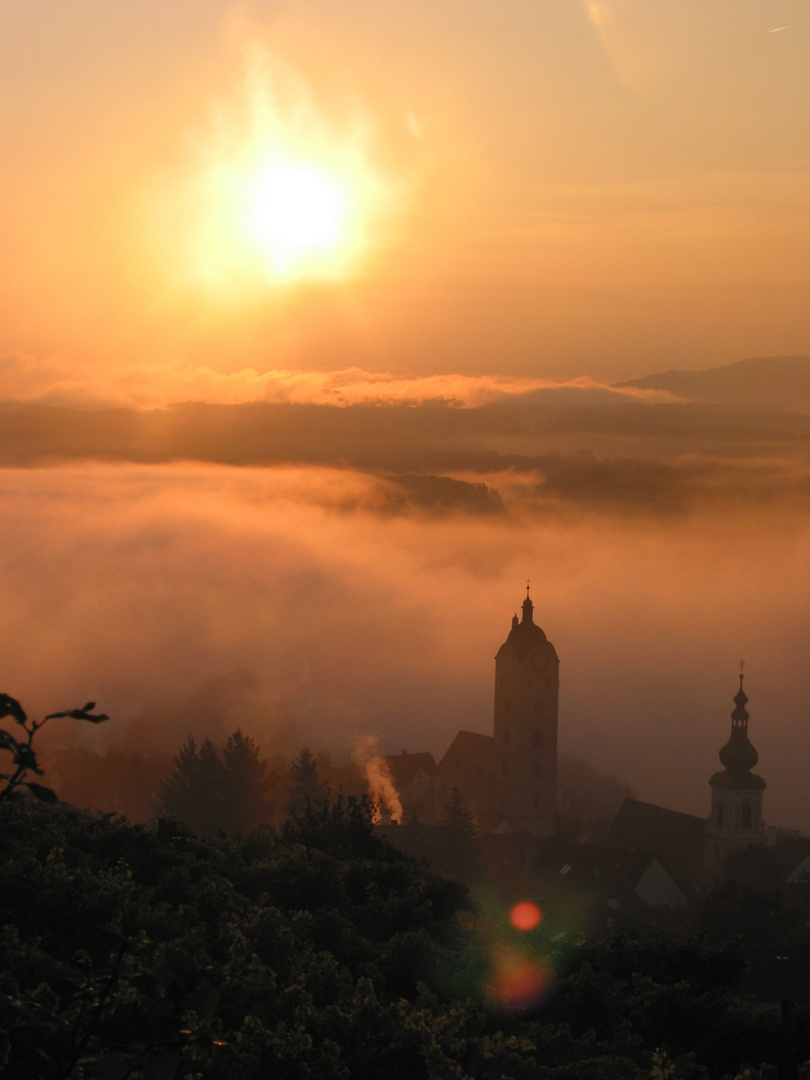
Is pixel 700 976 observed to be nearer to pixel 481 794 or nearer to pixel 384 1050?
pixel 384 1050

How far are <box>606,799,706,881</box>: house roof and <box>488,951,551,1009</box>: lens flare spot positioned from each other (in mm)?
71165

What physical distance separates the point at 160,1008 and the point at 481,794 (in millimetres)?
103378

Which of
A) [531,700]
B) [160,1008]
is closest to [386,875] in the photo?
[160,1008]

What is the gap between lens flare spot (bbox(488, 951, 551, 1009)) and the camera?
71.4 ft

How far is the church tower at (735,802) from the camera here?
90.0 meters

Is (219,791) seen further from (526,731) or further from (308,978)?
(308,978)

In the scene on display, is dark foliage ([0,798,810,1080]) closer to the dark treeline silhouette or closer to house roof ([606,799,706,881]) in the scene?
the dark treeline silhouette

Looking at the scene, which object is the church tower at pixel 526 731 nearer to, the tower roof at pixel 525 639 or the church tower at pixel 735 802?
the tower roof at pixel 525 639

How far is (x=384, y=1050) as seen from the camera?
16.5 meters

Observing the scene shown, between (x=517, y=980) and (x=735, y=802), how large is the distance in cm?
7208

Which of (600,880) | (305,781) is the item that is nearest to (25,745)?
(600,880)

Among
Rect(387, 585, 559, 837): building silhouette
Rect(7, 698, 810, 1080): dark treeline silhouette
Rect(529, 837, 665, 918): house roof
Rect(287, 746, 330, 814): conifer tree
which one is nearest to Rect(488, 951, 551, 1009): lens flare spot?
Rect(7, 698, 810, 1080): dark treeline silhouette

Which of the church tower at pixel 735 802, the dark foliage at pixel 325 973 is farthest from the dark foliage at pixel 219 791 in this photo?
the dark foliage at pixel 325 973

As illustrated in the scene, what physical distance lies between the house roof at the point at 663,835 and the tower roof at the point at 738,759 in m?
5.13
